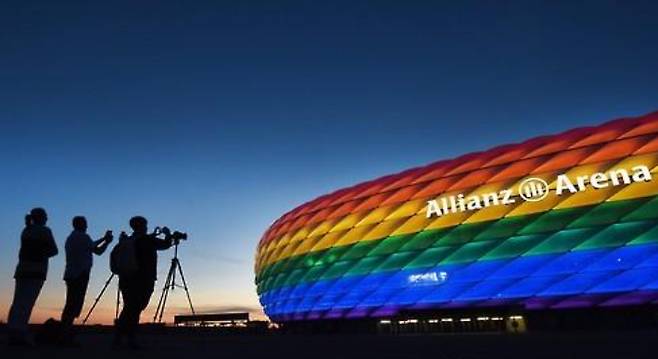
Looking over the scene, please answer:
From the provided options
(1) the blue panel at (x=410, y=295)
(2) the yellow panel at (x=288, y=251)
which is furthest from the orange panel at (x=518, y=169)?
(2) the yellow panel at (x=288, y=251)

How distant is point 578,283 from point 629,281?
1.61 m

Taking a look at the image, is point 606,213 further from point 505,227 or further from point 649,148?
point 505,227

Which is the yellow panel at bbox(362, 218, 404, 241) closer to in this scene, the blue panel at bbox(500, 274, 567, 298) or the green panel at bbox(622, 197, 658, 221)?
the blue panel at bbox(500, 274, 567, 298)

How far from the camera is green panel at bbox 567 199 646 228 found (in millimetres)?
17914

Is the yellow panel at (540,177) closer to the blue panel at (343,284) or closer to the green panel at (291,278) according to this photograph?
the blue panel at (343,284)

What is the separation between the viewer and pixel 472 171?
893 inches

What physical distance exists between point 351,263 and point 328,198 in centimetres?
524

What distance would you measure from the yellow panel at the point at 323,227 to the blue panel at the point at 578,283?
39.1 feet

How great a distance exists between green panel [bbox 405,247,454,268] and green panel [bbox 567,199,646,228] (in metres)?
5.39

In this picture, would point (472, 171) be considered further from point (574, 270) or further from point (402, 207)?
point (574, 270)

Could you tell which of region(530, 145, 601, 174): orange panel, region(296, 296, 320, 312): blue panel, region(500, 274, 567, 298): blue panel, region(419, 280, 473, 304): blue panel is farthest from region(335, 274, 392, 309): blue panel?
region(530, 145, 601, 174): orange panel

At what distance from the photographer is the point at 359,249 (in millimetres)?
26062

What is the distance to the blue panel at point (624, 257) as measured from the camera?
1764cm

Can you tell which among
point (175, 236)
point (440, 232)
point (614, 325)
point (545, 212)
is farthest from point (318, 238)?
point (175, 236)
